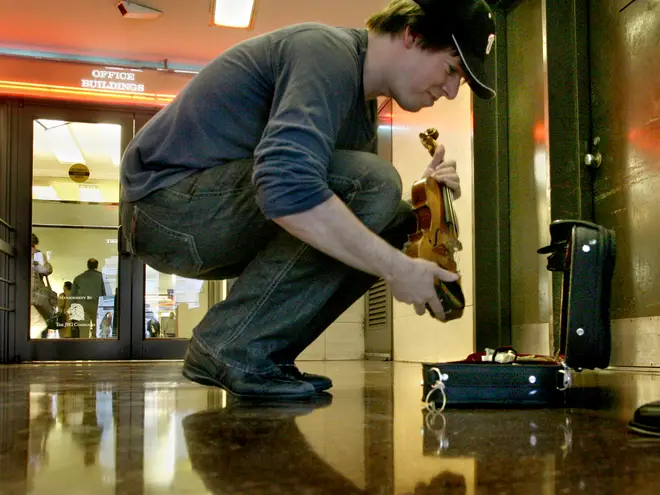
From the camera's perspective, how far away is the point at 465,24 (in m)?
1.42

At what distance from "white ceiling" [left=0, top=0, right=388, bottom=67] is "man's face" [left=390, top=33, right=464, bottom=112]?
3.50 metres

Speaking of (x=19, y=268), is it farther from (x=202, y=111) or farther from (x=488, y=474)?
(x=488, y=474)

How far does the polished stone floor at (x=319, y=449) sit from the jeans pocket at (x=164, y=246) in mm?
427

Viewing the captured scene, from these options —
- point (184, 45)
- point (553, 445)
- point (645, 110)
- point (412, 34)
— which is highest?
point (184, 45)

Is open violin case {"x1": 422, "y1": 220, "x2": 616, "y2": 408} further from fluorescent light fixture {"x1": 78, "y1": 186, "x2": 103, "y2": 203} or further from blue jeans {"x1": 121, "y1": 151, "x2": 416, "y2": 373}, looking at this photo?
fluorescent light fixture {"x1": 78, "y1": 186, "x2": 103, "y2": 203}

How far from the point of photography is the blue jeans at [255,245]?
155cm

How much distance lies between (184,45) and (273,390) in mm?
4592

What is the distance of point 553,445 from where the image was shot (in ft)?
2.76

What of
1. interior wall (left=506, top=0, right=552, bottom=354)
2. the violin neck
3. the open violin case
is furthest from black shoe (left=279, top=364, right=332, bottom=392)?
interior wall (left=506, top=0, right=552, bottom=354)

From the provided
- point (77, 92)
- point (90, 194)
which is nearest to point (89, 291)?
point (90, 194)

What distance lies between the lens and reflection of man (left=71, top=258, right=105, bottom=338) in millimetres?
6191

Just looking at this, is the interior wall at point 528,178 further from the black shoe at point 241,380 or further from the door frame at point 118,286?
the door frame at point 118,286

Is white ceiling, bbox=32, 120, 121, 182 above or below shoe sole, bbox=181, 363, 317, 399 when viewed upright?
above

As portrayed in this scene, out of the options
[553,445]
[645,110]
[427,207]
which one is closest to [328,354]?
[645,110]
